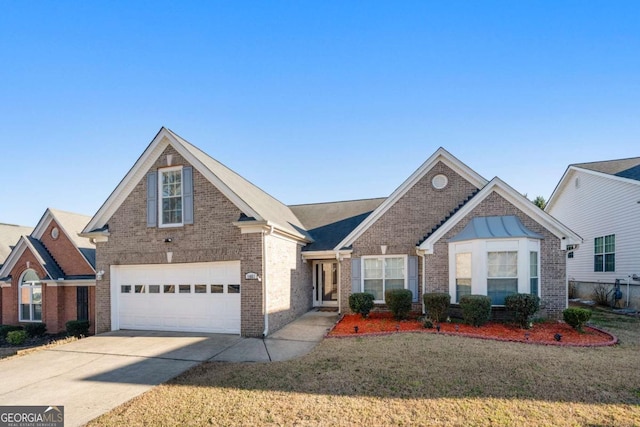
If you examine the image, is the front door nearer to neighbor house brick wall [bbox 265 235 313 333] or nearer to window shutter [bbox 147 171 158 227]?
neighbor house brick wall [bbox 265 235 313 333]

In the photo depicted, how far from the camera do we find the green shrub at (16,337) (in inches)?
639

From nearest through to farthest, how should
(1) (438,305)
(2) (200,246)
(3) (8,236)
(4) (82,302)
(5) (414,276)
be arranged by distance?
(1) (438,305)
(2) (200,246)
(5) (414,276)
(4) (82,302)
(3) (8,236)

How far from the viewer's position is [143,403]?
19.5 feet

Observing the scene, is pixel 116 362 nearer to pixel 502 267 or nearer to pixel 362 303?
pixel 362 303

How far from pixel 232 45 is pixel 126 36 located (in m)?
3.53

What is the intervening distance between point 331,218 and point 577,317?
11.4 metres

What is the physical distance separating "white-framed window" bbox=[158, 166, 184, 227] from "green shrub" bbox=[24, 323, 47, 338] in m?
11.5

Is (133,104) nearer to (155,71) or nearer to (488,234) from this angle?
(155,71)

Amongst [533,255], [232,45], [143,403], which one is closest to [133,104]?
[232,45]

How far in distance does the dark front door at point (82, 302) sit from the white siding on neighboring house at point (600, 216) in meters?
26.9

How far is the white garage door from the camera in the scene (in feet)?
38.1

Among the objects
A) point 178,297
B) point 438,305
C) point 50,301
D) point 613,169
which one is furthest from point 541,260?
point 50,301

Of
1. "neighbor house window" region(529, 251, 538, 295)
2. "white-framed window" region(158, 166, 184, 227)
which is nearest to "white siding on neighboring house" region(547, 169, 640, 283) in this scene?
"neighbor house window" region(529, 251, 538, 295)

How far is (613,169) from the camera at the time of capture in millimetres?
17641
